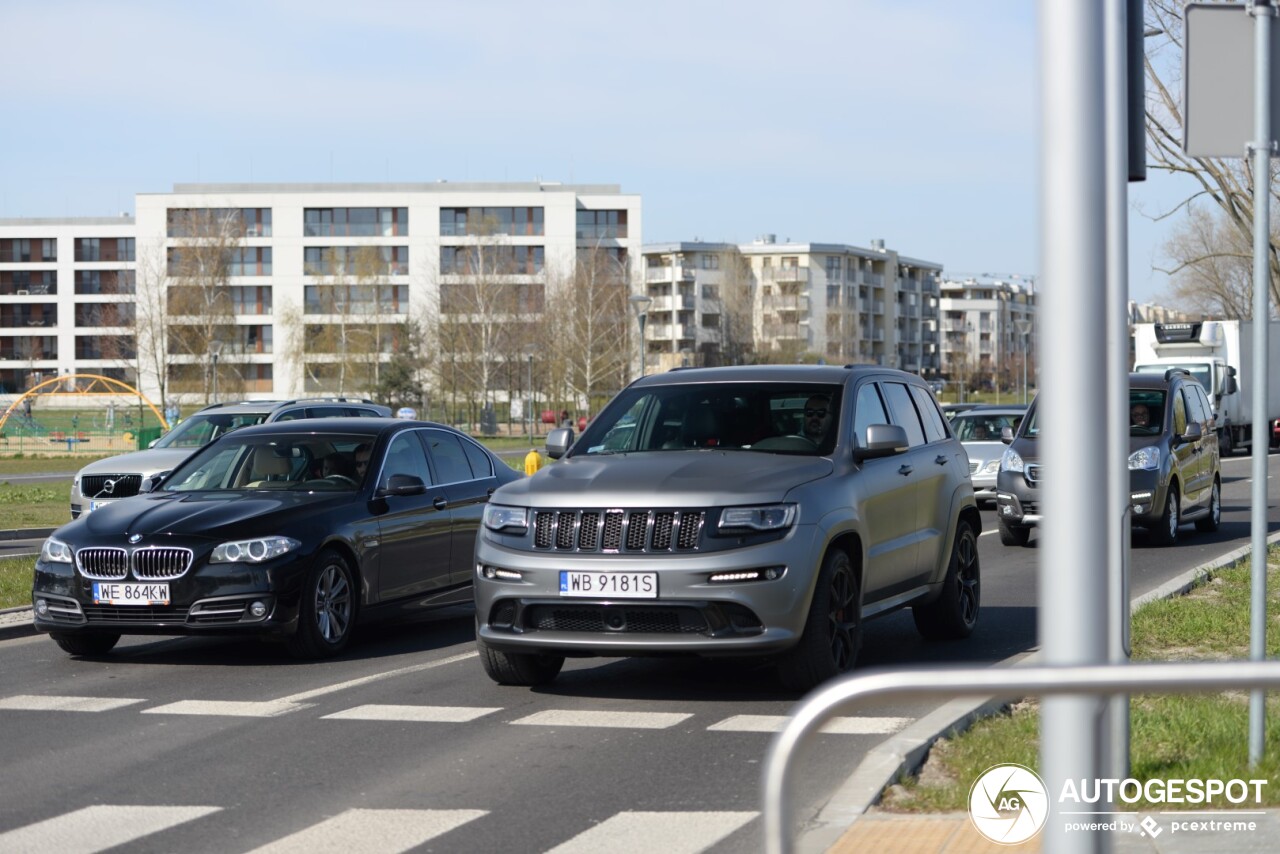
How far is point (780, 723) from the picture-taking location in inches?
321

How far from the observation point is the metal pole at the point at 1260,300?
6.04 metres

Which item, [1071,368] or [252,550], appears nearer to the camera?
[1071,368]

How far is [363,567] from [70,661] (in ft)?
6.50

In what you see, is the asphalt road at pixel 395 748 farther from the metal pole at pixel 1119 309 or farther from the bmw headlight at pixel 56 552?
the metal pole at pixel 1119 309

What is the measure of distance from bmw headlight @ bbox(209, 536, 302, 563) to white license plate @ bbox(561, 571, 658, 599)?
8.55 ft

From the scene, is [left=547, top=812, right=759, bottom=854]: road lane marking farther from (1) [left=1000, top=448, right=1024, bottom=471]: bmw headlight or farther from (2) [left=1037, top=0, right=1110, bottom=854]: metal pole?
(1) [left=1000, top=448, right=1024, bottom=471]: bmw headlight

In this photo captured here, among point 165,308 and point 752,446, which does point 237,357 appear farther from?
point 752,446

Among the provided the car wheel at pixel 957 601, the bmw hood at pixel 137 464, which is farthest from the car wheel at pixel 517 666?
the bmw hood at pixel 137 464

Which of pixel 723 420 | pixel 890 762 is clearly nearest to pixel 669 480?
pixel 723 420

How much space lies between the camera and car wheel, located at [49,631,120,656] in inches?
Result: 430

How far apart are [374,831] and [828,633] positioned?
337 centimetres

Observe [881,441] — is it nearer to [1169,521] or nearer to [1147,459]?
[1147,459]

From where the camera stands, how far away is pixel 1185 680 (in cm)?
321

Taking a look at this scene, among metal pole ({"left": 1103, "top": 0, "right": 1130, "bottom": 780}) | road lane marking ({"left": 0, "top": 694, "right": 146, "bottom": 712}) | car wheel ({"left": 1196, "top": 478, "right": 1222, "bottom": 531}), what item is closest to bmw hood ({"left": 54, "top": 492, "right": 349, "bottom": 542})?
road lane marking ({"left": 0, "top": 694, "right": 146, "bottom": 712})
